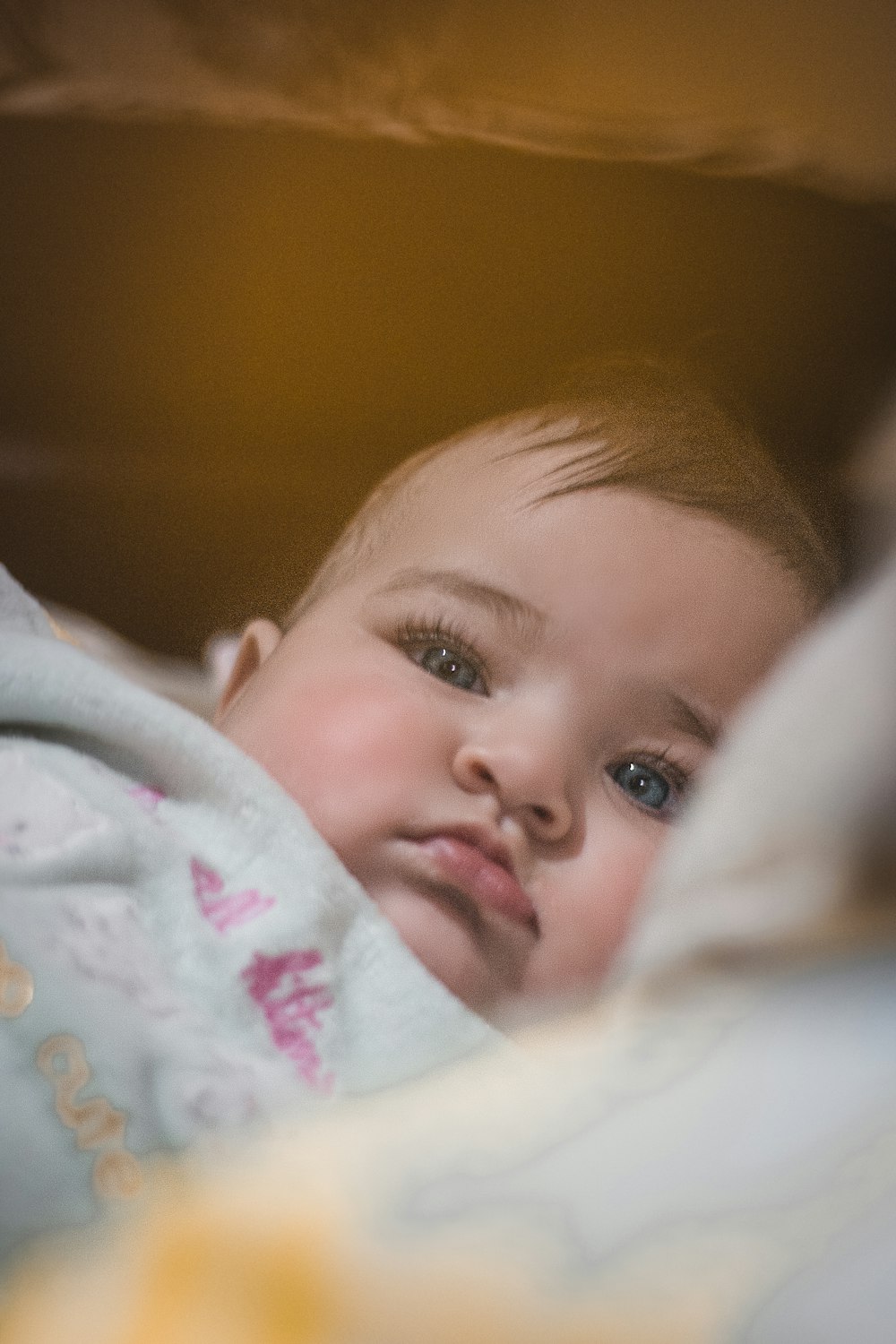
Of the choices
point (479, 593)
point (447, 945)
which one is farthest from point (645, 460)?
point (447, 945)

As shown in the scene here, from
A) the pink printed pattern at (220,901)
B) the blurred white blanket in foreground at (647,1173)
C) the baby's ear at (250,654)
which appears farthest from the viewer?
the baby's ear at (250,654)

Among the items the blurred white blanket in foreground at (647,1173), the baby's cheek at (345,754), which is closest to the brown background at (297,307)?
the baby's cheek at (345,754)

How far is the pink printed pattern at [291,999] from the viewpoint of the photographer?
0.90 feet

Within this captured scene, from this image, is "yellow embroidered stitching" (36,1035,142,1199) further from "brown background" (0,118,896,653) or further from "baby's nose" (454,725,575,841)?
"brown background" (0,118,896,653)

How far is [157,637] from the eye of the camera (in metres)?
0.58

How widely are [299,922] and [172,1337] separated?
0.12 metres

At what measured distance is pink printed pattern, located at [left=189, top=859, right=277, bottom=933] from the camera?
29cm

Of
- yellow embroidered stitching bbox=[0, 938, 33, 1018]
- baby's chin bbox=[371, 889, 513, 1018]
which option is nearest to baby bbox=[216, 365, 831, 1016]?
baby's chin bbox=[371, 889, 513, 1018]

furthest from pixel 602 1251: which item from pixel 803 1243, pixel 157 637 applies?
pixel 157 637

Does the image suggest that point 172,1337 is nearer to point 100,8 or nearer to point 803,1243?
point 803,1243

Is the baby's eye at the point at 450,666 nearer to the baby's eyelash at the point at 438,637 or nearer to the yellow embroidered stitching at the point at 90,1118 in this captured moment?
the baby's eyelash at the point at 438,637

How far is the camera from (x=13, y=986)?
0.24 metres

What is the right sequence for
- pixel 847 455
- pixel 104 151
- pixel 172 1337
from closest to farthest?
pixel 172 1337, pixel 847 455, pixel 104 151

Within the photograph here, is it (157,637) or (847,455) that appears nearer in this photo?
(847,455)
